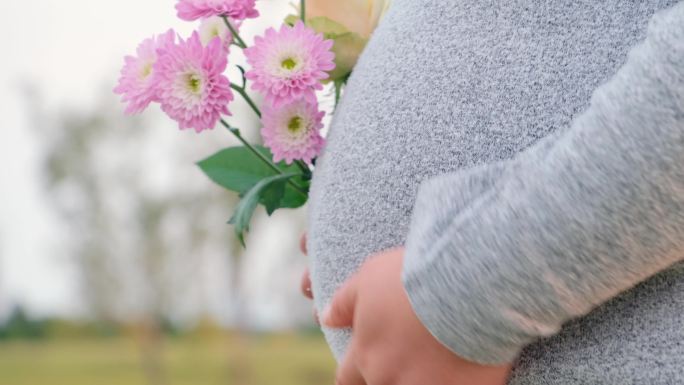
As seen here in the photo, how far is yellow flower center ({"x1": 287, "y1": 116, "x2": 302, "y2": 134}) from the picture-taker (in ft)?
2.29

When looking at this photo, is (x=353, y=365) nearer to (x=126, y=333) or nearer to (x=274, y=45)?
(x=274, y=45)

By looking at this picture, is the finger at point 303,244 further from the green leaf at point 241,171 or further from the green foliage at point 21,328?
the green foliage at point 21,328

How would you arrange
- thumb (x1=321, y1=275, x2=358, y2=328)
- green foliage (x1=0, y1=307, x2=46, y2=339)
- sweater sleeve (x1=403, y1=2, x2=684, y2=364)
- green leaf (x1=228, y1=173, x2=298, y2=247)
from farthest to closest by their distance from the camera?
green foliage (x1=0, y1=307, x2=46, y2=339) → green leaf (x1=228, y1=173, x2=298, y2=247) → thumb (x1=321, y1=275, x2=358, y2=328) → sweater sleeve (x1=403, y1=2, x2=684, y2=364)

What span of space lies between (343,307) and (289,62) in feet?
0.76

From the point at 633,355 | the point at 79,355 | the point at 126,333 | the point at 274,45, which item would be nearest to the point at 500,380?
the point at 633,355

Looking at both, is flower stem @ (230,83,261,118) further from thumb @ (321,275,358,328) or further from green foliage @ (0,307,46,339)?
green foliage @ (0,307,46,339)

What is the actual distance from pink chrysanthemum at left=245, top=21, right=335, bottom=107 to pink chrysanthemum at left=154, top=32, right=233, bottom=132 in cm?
3

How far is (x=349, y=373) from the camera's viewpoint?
1.80ft

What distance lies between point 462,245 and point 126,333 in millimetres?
5652

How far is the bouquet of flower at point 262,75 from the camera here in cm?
69

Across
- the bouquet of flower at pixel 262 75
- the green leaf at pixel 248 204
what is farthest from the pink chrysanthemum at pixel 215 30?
the green leaf at pixel 248 204

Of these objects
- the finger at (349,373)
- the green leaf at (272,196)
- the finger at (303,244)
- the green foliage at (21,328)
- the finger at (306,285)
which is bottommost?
the green foliage at (21,328)

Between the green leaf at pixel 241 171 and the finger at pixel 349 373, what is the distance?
23 centimetres

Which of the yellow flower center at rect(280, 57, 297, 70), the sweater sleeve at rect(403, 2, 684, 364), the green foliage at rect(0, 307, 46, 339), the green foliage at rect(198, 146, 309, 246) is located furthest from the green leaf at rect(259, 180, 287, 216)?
the green foliage at rect(0, 307, 46, 339)
